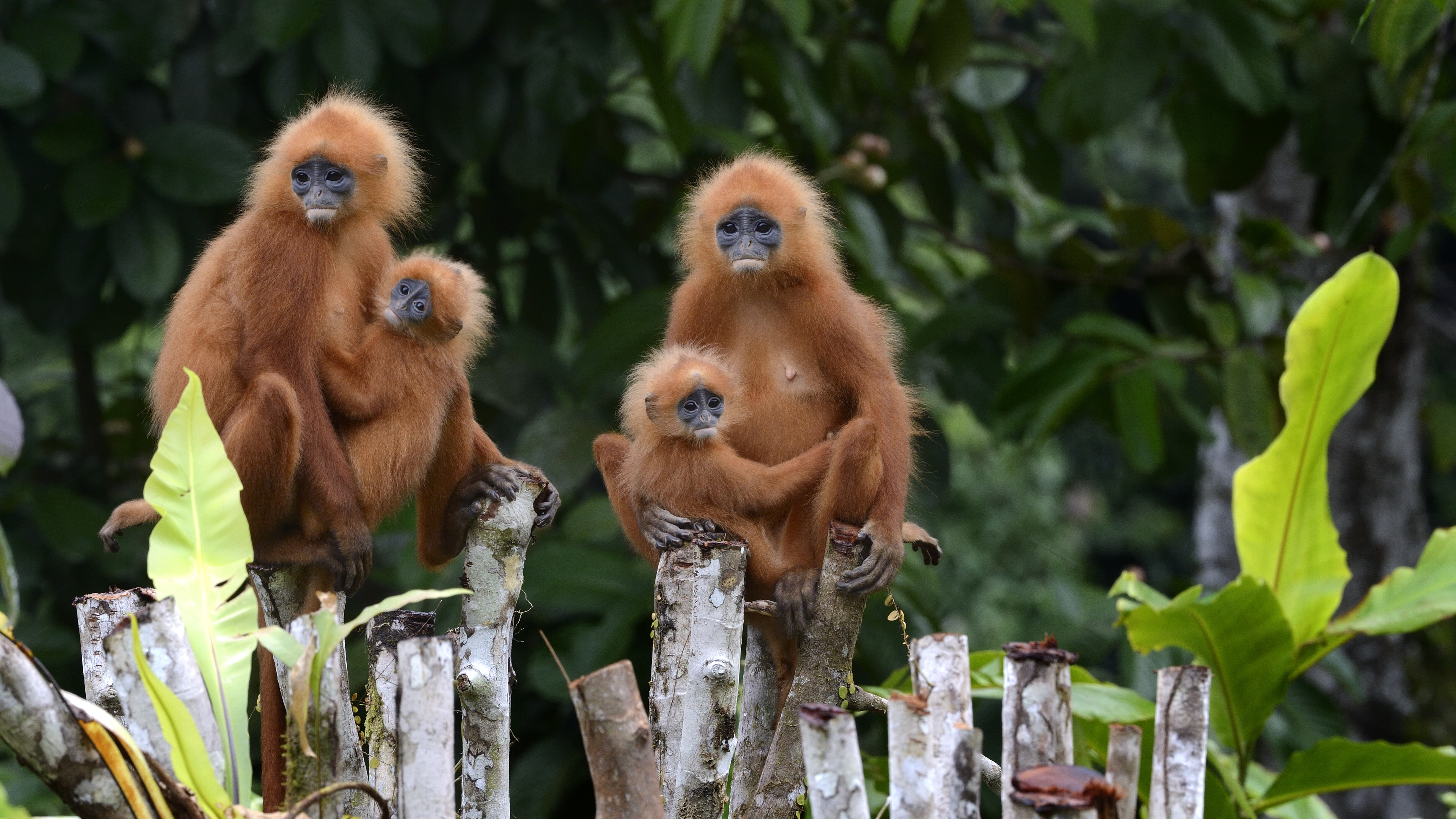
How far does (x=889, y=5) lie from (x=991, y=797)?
10.8 feet

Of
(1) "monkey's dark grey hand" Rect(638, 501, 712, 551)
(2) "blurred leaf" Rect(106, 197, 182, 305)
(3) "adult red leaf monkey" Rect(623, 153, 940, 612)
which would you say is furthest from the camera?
(2) "blurred leaf" Rect(106, 197, 182, 305)

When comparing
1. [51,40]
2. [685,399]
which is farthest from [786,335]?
[51,40]

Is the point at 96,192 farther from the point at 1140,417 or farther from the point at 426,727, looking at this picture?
the point at 1140,417

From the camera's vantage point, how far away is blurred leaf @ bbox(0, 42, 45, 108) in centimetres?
418

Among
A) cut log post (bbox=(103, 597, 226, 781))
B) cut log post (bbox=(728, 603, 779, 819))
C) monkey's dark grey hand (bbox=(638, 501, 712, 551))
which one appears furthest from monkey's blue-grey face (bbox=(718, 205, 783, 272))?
cut log post (bbox=(103, 597, 226, 781))

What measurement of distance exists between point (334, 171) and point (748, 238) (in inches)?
41.2

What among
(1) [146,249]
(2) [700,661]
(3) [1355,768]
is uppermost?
(1) [146,249]

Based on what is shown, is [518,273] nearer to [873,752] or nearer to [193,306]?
[873,752]

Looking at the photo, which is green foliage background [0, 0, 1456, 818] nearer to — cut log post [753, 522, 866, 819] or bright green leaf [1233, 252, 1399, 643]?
bright green leaf [1233, 252, 1399, 643]

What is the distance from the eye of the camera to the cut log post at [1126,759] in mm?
2352

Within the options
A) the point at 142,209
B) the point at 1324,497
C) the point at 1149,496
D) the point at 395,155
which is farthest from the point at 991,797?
Answer: the point at 1149,496

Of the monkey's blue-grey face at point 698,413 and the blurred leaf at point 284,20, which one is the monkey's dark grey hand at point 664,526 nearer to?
the monkey's blue-grey face at point 698,413

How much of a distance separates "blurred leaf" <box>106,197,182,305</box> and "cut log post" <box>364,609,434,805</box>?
7.00 ft

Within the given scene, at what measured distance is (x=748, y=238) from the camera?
3.41 metres
